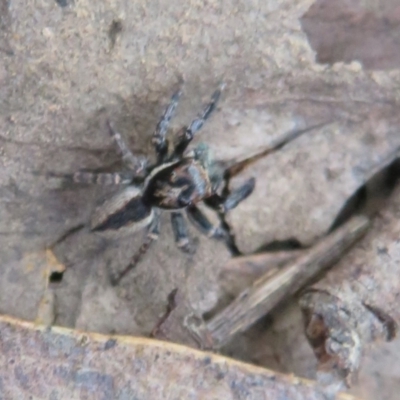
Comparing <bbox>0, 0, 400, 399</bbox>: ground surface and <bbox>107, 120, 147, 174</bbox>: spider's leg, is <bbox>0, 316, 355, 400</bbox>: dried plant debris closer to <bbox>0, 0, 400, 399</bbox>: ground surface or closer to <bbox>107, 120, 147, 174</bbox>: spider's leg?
<bbox>0, 0, 400, 399</bbox>: ground surface

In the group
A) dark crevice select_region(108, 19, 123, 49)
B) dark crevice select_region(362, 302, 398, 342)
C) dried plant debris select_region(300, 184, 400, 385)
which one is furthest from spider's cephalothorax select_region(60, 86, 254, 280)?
dark crevice select_region(362, 302, 398, 342)

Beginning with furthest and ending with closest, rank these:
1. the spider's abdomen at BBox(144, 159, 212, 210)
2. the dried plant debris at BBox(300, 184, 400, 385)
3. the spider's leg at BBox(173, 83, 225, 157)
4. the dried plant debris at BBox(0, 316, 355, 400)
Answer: the spider's abdomen at BBox(144, 159, 212, 210)
the spider's leg at BBox(173, 83, 225, 157)
the dried plant debris at BBox(300, 184, 400, 385)
the dried plant debris at BBox(0, 316, 355, 400)

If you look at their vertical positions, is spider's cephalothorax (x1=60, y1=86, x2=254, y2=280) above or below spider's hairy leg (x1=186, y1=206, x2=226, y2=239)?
above

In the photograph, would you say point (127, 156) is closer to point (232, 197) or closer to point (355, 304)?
point (232, 197)

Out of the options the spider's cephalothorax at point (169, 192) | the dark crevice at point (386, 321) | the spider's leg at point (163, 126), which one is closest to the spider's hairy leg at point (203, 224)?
the spider's cephalothorax at point (169, 192)

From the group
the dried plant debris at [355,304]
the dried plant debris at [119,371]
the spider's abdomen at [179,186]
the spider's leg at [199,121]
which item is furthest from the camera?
the spider's abdomen at [179,186]

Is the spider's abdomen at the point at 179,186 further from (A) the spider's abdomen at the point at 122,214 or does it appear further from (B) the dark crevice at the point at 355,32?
(B) the dark crevice at the point at 355,32

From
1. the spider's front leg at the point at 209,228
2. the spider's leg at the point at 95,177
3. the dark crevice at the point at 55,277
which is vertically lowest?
the dark crevice at the point at 55,277

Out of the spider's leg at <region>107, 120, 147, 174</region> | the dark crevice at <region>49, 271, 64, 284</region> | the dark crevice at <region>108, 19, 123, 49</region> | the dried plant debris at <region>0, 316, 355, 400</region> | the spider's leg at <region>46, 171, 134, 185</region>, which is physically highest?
the dark crevice at <region>108, 19, 123, 49</region>
